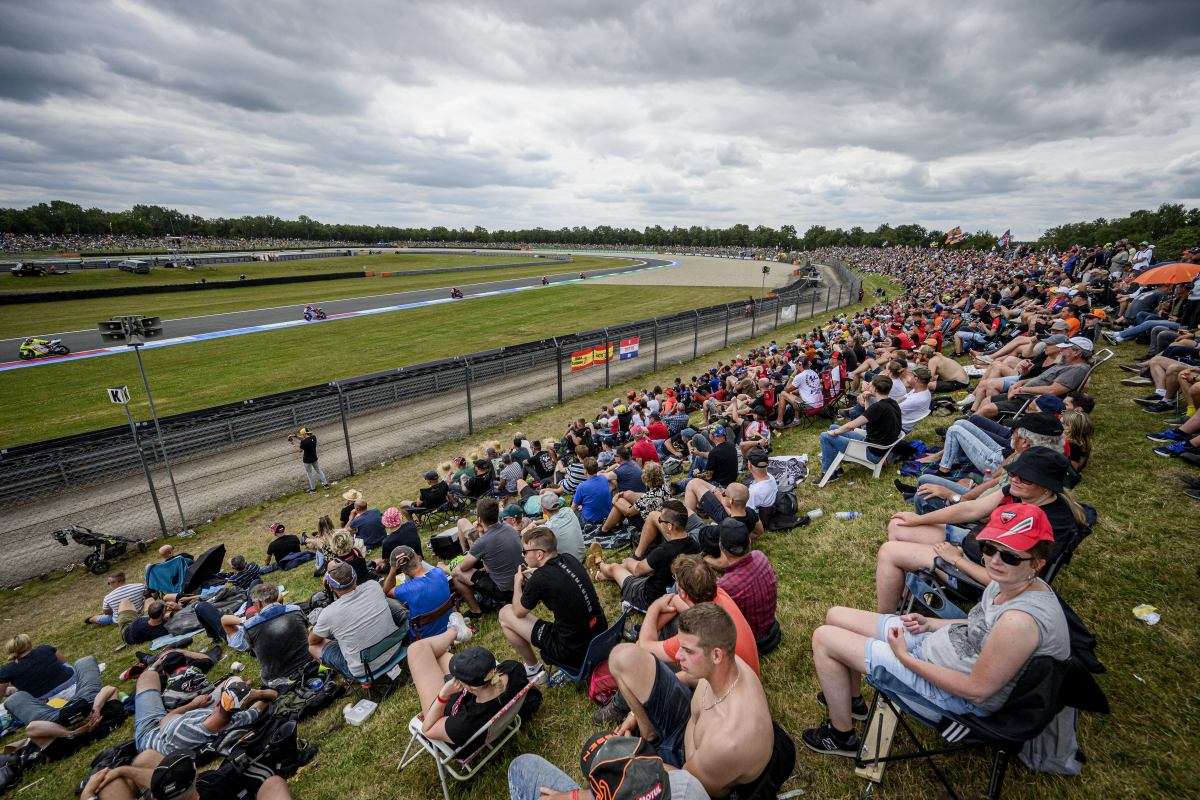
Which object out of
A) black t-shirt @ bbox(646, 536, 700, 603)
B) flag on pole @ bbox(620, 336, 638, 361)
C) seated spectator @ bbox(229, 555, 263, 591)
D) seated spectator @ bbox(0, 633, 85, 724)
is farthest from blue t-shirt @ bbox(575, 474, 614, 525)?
flag on pole @ bbox(620, 336, 638, 361)

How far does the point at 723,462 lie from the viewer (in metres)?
6.92

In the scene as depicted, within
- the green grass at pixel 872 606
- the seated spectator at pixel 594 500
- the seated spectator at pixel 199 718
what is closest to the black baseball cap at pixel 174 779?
the seated spectator at pixel 199 718

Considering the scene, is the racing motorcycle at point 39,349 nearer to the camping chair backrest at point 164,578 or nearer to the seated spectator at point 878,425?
the camping chair backrest at point 164,578

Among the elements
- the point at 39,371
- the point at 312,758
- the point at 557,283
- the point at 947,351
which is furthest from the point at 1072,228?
the point at 39,371

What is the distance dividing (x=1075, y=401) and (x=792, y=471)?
134 inches

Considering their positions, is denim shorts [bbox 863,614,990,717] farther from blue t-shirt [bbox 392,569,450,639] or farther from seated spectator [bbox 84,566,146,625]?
seated spectator [bbox 84,566,146,625]

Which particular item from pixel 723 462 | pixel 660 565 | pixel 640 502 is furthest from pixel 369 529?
pixel 723 462

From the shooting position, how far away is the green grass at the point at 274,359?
18.1 metres

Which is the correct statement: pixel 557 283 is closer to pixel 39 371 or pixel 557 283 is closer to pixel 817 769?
pixel 39 371

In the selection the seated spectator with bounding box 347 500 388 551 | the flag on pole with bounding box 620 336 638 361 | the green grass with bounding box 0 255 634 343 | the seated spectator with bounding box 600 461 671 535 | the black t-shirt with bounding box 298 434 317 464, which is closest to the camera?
the seated spectator with bounding box 600 461 671 535

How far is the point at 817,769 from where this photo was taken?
10.8ft

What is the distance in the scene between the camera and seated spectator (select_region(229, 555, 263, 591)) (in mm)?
7793

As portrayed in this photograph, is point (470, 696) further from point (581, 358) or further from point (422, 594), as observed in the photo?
point (581, 358)

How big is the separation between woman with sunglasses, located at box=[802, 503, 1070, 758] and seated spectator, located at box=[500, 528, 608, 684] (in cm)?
179
